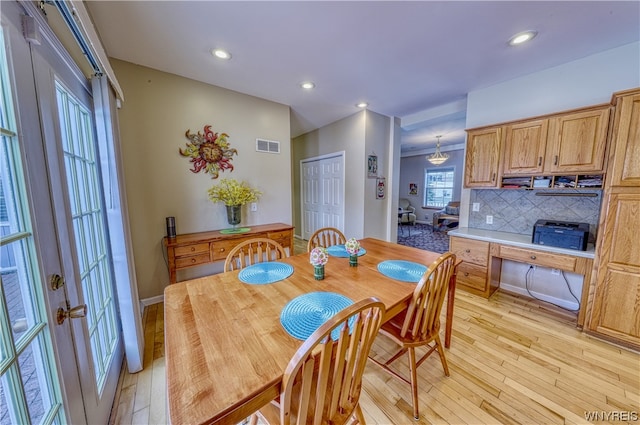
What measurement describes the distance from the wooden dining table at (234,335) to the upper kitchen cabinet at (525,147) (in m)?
2.16

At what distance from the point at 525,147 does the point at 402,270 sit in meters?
2.15

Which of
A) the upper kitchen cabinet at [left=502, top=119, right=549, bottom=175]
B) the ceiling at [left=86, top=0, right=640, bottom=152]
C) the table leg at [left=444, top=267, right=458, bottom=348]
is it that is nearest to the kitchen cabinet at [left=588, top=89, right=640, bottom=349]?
the upper kitchen cabinet at [left=502, top=119, right=549, bottom=175]

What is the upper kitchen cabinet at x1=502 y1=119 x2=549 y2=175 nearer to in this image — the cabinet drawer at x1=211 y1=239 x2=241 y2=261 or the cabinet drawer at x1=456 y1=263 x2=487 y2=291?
the cabinet drawer at x1=456 y1=263 x2=487 y2=291

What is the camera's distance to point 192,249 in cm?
234

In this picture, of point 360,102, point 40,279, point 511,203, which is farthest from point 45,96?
point 511,203

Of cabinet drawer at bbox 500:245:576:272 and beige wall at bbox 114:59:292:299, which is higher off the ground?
beige wall at bbox 114:59:292:299

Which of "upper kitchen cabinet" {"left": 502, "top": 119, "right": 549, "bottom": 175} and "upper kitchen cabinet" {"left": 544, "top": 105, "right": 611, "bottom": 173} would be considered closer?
"upper kitchen cabinet" {"left": 544, "top": 105, "right": 611, "bottom": 173}

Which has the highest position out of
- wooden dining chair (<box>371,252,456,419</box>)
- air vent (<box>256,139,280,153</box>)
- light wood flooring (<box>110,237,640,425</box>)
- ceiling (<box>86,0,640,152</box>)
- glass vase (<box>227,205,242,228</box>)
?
ceiling (<box>86,0,640,152</box>)

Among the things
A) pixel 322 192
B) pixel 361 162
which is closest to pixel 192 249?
pixel 361 162

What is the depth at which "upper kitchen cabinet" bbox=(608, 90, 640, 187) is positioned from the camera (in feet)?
5.59

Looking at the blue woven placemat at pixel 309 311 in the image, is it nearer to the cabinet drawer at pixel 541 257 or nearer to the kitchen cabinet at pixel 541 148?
the cabinet drawer at pixel 541 257

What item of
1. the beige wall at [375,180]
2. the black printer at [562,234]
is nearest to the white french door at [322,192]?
the beige wall at [375,180]

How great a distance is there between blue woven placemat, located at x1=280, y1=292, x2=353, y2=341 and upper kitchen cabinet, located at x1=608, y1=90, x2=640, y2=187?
2432mm

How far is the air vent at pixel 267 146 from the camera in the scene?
10.2ft
